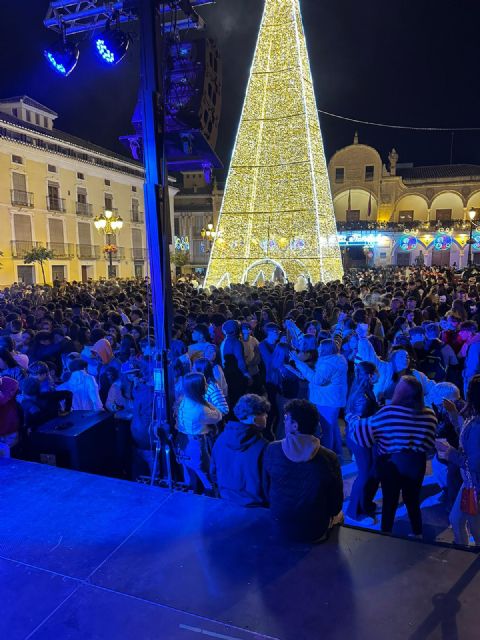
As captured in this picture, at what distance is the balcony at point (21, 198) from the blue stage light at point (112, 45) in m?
23.5

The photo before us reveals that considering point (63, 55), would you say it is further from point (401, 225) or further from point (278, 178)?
point (401, 225)

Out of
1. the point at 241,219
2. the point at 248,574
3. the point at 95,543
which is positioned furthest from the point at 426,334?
the point at 241,219

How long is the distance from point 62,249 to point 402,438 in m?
28.5

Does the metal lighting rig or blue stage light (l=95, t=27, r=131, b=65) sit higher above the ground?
blue stage light (l=95, t=27, r=131, b=65)

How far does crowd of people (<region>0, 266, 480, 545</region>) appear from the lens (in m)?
2.54

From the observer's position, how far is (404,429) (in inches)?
124

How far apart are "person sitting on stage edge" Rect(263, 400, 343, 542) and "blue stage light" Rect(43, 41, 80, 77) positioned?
14.9ft

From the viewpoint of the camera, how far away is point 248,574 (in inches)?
89.6

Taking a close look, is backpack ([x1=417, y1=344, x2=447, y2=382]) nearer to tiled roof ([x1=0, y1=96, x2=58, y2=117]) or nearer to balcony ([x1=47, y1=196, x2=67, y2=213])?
balcony ([x1=47, y1=196, x2=67, y2=213])

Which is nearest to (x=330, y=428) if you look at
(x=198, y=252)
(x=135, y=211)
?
(x=135, y=211)

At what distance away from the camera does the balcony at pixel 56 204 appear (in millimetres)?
27114

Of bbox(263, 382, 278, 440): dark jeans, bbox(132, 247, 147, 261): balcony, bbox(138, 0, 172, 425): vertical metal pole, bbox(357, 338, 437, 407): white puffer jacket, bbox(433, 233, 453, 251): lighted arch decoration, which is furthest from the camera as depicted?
bbox(433, 233, 453, 251): lighted arch decoration

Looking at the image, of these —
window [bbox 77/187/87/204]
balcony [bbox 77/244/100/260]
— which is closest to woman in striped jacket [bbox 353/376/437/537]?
balcony [bbox 77/244/100/260]

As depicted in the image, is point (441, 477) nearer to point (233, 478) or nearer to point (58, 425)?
point (233, 478)
